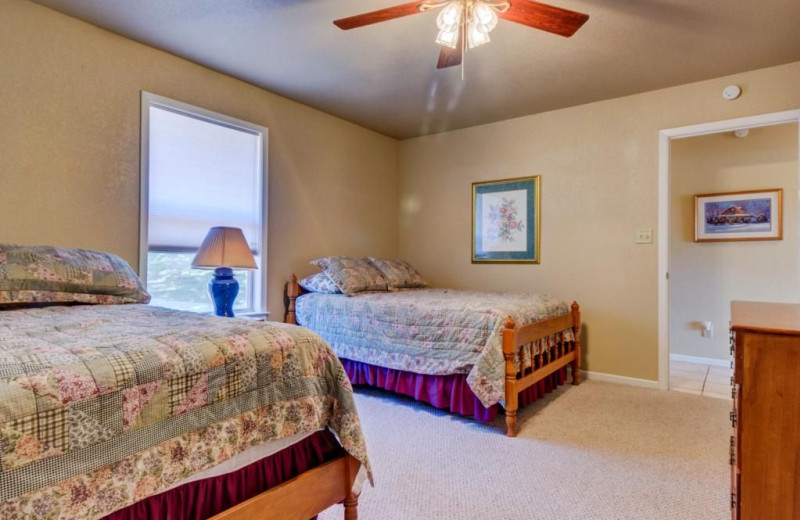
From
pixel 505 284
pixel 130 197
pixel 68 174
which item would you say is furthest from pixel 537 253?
pixel 68 174

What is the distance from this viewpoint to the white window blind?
2.81 metres

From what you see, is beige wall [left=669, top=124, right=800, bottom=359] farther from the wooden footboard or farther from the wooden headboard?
the wooden footboard

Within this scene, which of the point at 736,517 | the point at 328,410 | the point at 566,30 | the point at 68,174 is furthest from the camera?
the point at 68,174

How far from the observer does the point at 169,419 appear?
3.35ft

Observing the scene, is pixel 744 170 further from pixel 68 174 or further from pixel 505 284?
pixel 68 174

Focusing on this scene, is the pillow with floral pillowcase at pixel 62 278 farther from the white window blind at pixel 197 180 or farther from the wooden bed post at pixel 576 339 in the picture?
the wooden bed post at pixel 576 339

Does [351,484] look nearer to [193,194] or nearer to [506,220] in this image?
[193,194]

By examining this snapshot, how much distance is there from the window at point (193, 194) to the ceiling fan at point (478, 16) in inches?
60.0

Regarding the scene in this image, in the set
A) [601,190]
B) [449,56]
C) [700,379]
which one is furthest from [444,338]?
[700,379]

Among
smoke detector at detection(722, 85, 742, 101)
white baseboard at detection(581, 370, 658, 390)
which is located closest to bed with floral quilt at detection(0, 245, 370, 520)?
white baseboard at detection(581, 370, 658, 390)

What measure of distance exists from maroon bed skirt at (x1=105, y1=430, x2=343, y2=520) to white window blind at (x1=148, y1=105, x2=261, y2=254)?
2017 millimetres

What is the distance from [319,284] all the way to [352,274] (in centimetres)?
27

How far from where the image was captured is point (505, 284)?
13.5 feet

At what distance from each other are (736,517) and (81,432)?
1658 millimetres
